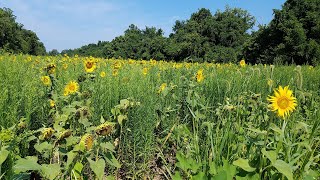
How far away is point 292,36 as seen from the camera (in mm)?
28219

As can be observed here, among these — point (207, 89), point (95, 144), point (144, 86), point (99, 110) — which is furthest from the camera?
point (207, 89)

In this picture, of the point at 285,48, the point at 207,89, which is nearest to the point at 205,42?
the point at 285,48

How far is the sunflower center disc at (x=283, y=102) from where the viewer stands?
140 cm

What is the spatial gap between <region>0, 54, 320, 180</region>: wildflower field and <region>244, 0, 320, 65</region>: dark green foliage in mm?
25874

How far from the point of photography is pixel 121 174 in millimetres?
2332

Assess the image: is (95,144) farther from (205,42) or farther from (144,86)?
(205,42)

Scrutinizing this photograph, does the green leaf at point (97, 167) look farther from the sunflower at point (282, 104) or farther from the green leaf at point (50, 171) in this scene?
the sunflower at point (282, 104)

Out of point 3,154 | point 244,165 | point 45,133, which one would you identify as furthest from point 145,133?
point 3,154

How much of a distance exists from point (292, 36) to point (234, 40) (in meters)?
16.5

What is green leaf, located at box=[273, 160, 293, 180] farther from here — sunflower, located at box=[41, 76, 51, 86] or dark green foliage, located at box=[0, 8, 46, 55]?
dark green foliage, located at box=[0, 8, 46, 55]

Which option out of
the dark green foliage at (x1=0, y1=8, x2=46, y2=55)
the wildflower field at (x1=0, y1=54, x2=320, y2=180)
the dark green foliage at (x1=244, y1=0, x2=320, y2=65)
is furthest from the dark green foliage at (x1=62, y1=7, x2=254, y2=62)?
the wildflower field at (x1=0, y1=54, x2=320, y2=180)

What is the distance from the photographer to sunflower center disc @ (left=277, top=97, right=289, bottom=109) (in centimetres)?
140

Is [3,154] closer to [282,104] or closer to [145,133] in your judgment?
[282,104]

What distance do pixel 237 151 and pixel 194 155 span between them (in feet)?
0.97
